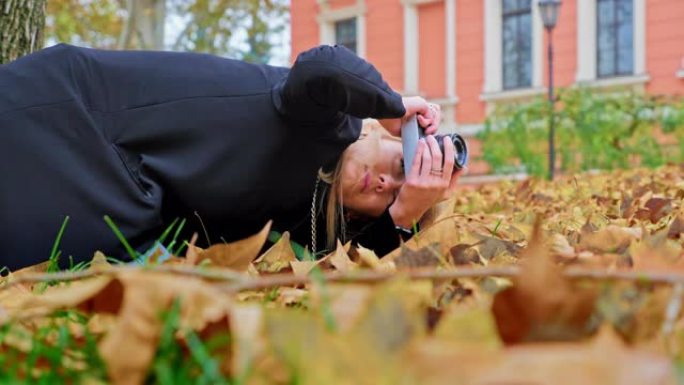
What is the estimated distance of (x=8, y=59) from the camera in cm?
366

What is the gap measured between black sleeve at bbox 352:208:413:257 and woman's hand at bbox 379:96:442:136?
21cm

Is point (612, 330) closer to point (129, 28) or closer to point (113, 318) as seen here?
point (113, 318)

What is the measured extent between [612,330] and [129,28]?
48.2 ft

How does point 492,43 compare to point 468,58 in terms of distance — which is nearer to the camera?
point 492,43

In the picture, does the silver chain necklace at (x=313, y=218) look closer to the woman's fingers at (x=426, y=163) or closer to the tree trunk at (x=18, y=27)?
the woman's fingers at (x=426, y=163)

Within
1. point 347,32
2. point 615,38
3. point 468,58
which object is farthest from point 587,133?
point 347,32

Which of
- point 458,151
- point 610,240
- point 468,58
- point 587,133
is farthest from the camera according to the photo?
point 468,58

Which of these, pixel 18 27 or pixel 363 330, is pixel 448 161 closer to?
pixel 363 330

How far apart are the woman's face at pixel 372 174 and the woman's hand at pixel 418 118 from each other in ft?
0.11

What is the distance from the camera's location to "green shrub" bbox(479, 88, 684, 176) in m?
10.4

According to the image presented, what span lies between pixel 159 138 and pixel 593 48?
14.6 meters

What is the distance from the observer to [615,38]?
16000mm

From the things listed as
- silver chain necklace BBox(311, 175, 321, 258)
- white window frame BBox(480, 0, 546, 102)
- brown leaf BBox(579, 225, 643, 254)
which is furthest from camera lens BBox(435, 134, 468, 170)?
white window frame BBox(480, 0, 546, 102)

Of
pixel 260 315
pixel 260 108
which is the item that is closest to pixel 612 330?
pixel 260 315
